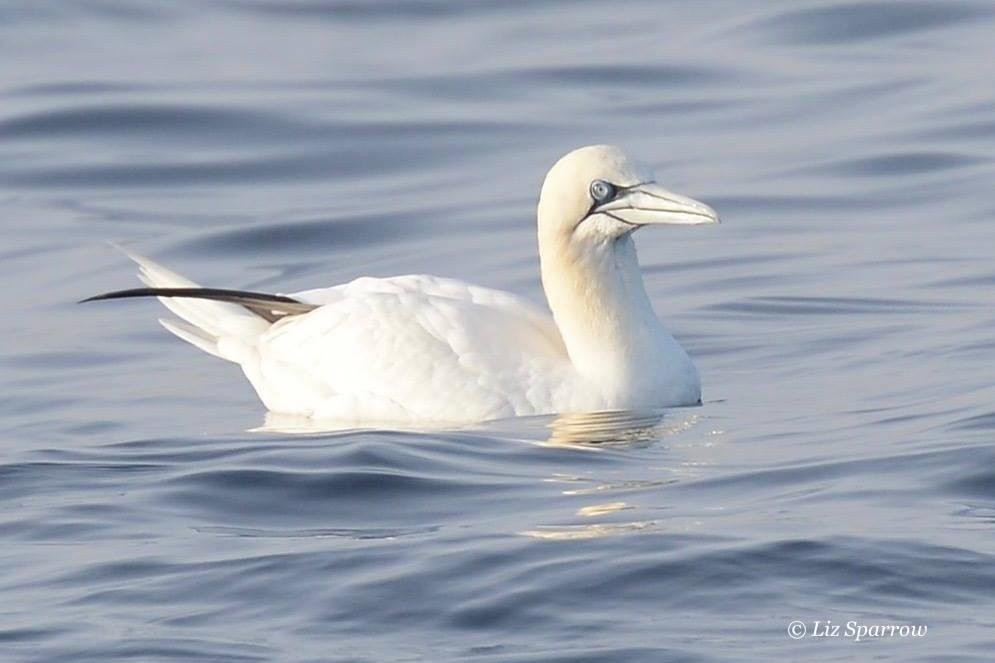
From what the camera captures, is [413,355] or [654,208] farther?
[413,355]

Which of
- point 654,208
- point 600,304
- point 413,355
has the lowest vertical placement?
point 413,355

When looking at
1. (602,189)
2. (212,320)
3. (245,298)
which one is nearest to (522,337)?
(602,189)

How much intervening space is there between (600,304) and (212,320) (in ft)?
6.35

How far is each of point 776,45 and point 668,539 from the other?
14.1 meters

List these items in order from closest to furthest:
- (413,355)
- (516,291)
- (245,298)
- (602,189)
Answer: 1. (602,189)
2. (413,355)
3. (245,298)
4. (516,291)

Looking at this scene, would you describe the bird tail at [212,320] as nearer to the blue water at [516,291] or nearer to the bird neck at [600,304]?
the blue water at [516,291]

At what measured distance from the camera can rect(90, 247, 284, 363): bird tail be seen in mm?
10836

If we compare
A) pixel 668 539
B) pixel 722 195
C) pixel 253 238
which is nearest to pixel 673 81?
pixel 722 195

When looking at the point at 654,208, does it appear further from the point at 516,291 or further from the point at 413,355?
the point at 516,291

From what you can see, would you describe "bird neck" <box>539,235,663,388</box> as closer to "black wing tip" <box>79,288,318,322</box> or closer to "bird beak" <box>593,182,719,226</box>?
"bird beak" <box>593,182,719,226</box>

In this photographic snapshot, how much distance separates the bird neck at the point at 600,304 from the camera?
32.4 ft

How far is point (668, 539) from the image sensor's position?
279 inches

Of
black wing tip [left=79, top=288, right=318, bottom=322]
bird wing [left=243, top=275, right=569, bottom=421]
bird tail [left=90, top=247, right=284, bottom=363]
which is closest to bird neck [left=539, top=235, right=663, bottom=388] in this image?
bird wing [left=243, top=275, right=569, bottom=421]

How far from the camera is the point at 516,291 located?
43.1 ft
